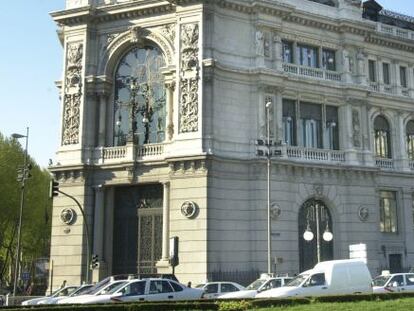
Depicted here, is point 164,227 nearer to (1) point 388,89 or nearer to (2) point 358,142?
(2) point 358,142

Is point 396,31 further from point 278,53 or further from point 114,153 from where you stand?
point 114,153

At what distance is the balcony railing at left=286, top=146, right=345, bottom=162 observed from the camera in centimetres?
4081

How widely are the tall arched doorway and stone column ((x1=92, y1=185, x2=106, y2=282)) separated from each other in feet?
43.2

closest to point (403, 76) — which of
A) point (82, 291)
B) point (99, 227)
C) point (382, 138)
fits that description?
point (382, 138)

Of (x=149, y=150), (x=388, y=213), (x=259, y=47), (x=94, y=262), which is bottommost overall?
(x=94, y=262)

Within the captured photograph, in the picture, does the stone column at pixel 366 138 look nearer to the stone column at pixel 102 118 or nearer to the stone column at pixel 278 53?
the stone column at pixel 278 53

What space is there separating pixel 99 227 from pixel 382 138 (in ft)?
74.4

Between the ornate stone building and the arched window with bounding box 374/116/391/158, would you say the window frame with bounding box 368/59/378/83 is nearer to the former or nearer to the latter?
the ornate stone building

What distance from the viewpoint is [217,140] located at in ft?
125

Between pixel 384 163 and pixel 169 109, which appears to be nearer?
pixel 169 109

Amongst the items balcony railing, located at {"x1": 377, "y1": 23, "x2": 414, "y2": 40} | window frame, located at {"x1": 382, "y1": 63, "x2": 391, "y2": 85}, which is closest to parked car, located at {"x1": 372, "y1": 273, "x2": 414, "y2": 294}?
window frame, located at {"x1": 382, "y1": 63, "x2": 391, "y2": 85}

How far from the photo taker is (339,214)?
41594 mm

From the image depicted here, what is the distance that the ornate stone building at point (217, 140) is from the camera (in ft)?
124

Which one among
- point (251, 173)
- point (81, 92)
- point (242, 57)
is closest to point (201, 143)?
point (251, 173)
